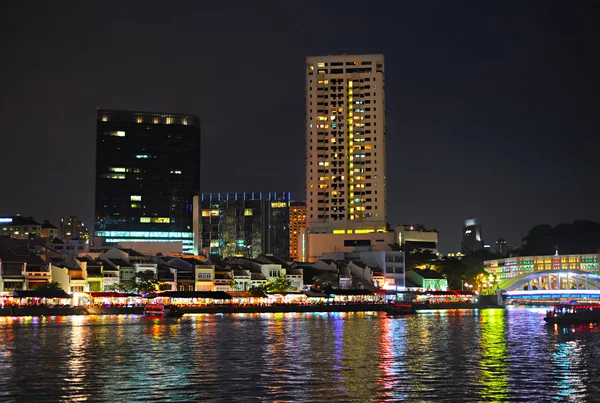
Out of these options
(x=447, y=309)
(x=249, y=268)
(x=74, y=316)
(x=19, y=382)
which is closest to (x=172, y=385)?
(x=19, y=382)

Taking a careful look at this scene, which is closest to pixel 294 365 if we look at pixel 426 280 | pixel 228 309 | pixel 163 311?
pixel 163 311

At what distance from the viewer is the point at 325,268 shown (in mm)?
169625

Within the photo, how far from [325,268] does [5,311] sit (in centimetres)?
7120

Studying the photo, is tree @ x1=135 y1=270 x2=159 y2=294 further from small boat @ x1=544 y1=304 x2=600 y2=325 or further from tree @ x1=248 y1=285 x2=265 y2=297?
small boat @ x1=544 y1=304 x2=600 y2=325

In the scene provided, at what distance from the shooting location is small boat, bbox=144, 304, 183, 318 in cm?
11625

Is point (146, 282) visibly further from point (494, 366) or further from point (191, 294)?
point (494, 366)

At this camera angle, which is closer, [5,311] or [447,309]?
[5,311]

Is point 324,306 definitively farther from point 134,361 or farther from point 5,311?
point 134,361

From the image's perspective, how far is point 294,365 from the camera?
173ft

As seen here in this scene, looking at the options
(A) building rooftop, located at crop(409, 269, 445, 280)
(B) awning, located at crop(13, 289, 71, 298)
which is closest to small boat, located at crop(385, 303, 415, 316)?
(A) building rooftop, located at crop(409, 269, 445, 280)

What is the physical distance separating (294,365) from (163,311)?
67.8 metres

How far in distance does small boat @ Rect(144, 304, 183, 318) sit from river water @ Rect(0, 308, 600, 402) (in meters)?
30.4

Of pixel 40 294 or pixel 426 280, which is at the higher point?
pixel 426 280

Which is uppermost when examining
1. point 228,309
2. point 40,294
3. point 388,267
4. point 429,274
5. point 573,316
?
point 388,267
